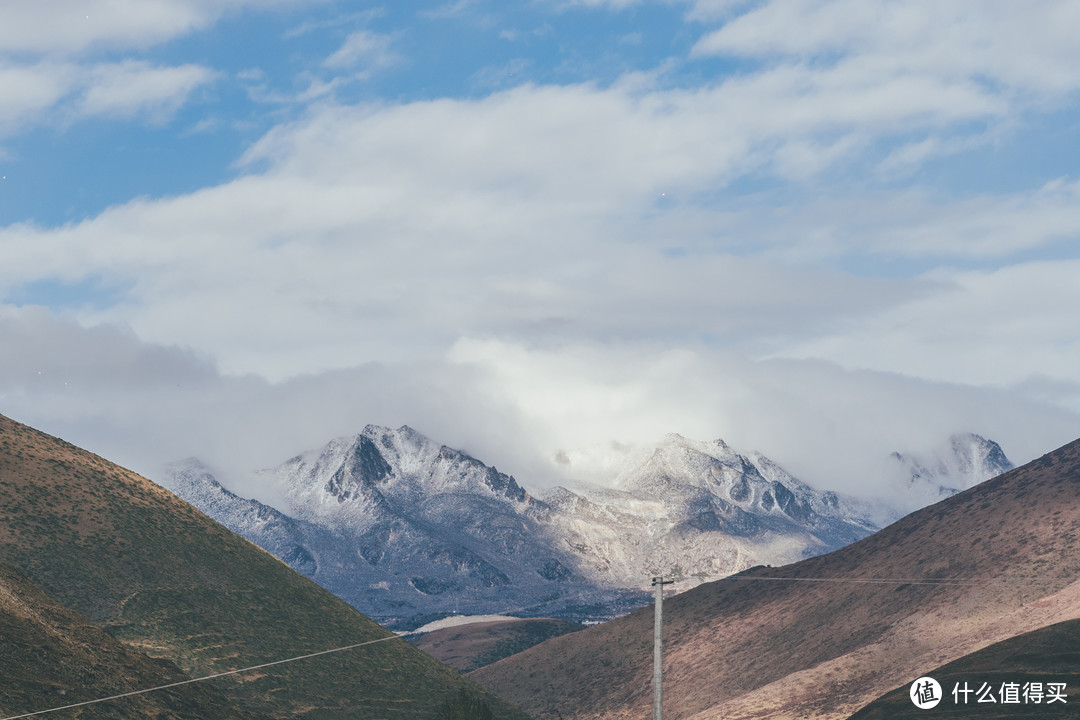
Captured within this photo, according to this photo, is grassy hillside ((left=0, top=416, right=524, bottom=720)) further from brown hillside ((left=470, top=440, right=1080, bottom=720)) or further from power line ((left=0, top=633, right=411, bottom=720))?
brown hillside ((left=470, top=440, right=1080, bottom=720))

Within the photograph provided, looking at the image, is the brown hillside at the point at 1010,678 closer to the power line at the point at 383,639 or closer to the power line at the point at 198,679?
the power line at the point at 383,639

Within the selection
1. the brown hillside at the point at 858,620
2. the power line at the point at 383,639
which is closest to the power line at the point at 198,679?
the power line at the point at 383,639

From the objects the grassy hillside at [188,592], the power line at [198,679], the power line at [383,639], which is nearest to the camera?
the power line at [198,679]

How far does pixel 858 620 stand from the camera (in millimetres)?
152625

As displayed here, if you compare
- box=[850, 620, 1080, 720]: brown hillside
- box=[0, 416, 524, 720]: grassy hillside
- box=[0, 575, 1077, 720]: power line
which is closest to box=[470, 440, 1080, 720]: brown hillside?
box=[0, 575, 1077, 720]: power line

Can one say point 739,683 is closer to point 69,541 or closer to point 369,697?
point 369,697

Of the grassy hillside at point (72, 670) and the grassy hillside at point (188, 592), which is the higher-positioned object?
the grassy hillside at point (188, 592)

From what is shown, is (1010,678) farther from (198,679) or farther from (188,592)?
(188,592)

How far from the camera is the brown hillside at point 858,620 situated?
126938 millimetres

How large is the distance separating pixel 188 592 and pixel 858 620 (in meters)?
84.4

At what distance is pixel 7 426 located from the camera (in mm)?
147000

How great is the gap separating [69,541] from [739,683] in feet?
286

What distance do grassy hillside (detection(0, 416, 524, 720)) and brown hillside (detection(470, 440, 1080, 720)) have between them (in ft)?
117

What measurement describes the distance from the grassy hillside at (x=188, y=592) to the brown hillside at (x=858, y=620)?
3565 centimetres
